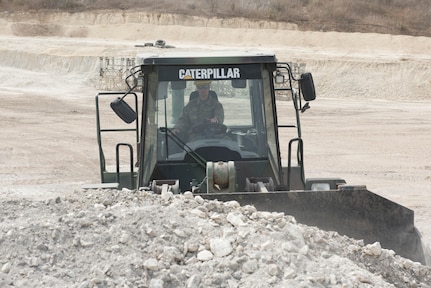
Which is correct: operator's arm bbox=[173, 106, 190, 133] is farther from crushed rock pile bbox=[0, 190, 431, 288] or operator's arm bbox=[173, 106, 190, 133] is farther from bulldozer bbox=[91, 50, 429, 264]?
crushed rock pile bbox=[0, 190, 431, 288]

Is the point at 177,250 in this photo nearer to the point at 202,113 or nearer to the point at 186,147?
the point at 186,147

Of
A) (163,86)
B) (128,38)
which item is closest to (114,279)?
(163,86)

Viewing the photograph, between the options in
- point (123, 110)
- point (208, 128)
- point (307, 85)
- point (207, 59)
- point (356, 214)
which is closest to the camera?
point (356, 214)

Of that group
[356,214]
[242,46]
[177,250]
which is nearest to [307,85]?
[356,214]

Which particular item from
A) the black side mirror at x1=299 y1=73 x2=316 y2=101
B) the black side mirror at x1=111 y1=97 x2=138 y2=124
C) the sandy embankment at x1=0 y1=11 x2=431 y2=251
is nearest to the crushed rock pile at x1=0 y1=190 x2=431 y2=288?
the black side mirror at x1=111 y1=97 x2=138 y2=124

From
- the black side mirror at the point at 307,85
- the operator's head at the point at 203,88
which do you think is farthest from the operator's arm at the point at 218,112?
the black side mirror at the point at 307,85

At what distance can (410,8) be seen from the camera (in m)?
51.2

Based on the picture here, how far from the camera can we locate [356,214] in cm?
671

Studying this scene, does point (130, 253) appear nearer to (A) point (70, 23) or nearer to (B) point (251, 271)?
(B) point (251, 271)

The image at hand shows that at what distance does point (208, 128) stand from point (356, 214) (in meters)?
1.81

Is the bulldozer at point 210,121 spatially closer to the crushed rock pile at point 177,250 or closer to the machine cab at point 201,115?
the machine cab at point 201,115

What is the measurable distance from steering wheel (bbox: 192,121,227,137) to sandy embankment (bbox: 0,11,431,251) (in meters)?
3.40

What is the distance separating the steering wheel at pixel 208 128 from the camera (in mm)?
7770

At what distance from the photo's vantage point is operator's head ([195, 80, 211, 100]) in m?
7.76
